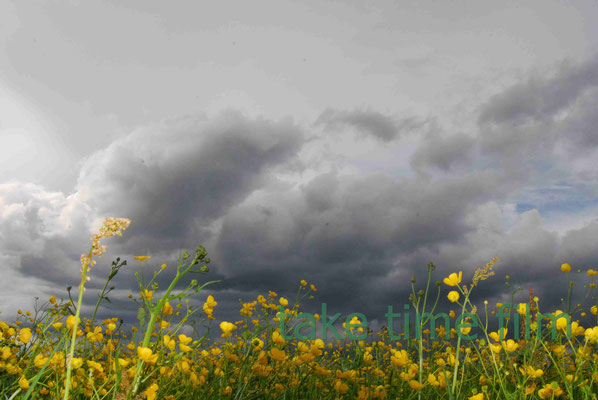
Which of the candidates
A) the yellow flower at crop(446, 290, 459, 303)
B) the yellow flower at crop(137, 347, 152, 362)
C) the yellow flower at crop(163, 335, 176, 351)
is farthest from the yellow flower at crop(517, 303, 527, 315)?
the yellow flower at crop(137, 347, 152, 362)

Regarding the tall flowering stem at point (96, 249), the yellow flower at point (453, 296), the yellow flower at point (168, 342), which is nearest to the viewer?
the tall flowering stem at point (96, 249)

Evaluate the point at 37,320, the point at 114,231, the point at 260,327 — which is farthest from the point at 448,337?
the point at 37,320

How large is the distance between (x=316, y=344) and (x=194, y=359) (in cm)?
150

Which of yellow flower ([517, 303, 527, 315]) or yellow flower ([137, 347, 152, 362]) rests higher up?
yellow flower ([517, 303, 527, 315])

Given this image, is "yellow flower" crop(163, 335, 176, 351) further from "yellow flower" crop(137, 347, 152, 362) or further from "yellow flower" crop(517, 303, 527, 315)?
"yellow flower" crop(517, 303, 527, 315)

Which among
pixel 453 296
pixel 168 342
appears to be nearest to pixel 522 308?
pixel 453 296

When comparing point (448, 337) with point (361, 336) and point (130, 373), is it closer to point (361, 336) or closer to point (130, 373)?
point (361, 336)

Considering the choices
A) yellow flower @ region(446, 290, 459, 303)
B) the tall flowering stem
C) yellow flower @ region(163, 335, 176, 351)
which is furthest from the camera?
A: yellow flower @ region(446, 290, 459, 303)

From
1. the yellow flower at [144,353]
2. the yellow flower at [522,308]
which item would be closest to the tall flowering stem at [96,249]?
the yellow flower at [144,353]

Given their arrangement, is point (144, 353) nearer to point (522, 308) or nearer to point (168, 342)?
point (168, 342)

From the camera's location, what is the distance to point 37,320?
4172 mm

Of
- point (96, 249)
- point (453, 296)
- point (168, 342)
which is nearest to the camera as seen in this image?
point (96, 249)

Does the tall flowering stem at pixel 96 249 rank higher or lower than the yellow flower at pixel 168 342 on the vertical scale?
higher

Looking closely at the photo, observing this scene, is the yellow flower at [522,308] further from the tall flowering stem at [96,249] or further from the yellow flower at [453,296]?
the tall flowering stem at [96,249]
